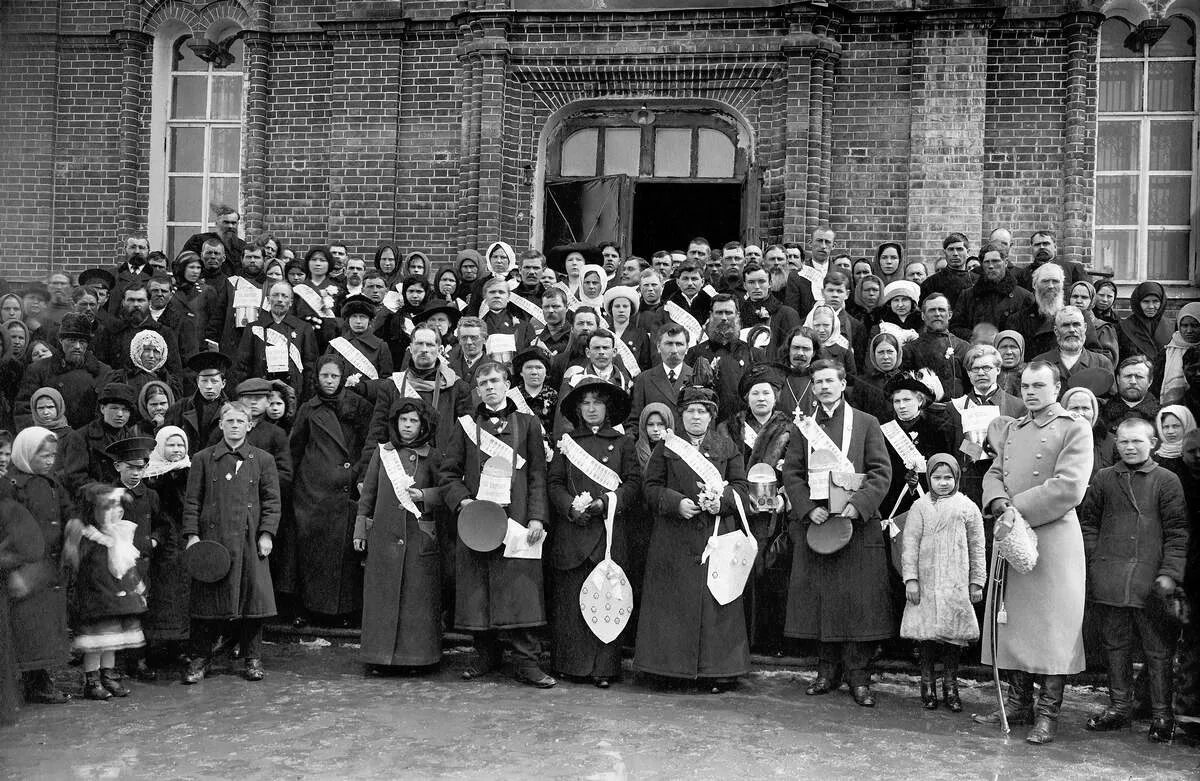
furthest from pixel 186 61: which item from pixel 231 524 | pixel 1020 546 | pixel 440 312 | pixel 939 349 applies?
pixel 1020 546

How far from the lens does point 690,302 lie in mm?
10055

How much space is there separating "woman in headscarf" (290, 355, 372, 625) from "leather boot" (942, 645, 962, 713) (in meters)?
3.78

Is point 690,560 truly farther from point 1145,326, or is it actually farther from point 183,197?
point 183,197

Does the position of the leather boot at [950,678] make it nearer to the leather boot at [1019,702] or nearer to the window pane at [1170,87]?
the leather boot at [1019,702]

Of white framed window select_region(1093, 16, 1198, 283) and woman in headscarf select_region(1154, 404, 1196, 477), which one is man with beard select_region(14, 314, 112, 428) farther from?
white framed window select_region(1093, 16, 1198, 283)

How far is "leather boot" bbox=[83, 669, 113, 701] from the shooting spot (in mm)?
7254

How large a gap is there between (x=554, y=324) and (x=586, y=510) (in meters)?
2.48

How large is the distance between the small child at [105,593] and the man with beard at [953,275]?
20.9 feet

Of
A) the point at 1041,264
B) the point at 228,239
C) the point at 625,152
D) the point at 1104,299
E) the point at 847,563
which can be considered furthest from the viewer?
the point at 625,152

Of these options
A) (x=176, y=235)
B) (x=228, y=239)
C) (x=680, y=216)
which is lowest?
(x=228, y=239)

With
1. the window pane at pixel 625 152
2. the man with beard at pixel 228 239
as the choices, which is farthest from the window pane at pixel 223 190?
the window pane at pixel 625 152

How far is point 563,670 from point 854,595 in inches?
68.2

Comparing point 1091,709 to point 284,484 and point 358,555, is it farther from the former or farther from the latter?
point 284,484

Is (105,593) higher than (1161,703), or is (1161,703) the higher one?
(105,593)
